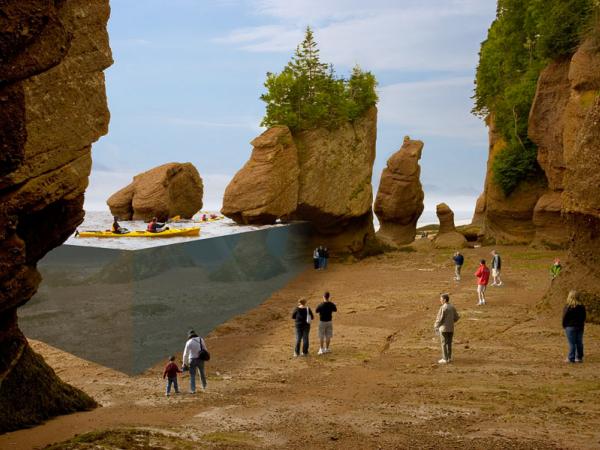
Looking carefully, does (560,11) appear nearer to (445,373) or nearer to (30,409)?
(445,373)

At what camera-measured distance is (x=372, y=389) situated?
538 inches

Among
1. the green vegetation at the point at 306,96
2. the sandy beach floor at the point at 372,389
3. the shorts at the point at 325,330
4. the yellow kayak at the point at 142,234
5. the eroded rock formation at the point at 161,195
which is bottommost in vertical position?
the sandy beach floor at the point at 372,389

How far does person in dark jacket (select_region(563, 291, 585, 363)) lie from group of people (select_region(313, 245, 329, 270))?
18806 mm

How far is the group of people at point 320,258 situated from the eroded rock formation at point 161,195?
680 cm

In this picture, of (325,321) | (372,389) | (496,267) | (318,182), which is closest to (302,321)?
(325,321)

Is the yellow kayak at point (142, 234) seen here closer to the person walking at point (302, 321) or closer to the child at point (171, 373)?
the person walking at point (302, 321)

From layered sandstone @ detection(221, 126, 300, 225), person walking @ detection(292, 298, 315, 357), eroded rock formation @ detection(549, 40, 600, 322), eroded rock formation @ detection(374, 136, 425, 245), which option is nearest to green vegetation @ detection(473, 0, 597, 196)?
eroded rock formation @ detection(374, 136, 425, 245)

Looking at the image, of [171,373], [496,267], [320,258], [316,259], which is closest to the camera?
[171,373]

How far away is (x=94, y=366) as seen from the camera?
724 inches

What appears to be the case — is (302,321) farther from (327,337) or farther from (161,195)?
(161,195)

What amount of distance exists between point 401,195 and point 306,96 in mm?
19892

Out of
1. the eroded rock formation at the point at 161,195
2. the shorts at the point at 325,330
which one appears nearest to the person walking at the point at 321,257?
the eroded rock formation at the point at 161,195

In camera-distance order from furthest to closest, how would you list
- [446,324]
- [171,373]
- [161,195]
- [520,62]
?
[520,62]
[161,195]
[446,324]
[171,373]

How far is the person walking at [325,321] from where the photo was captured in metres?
16.8
